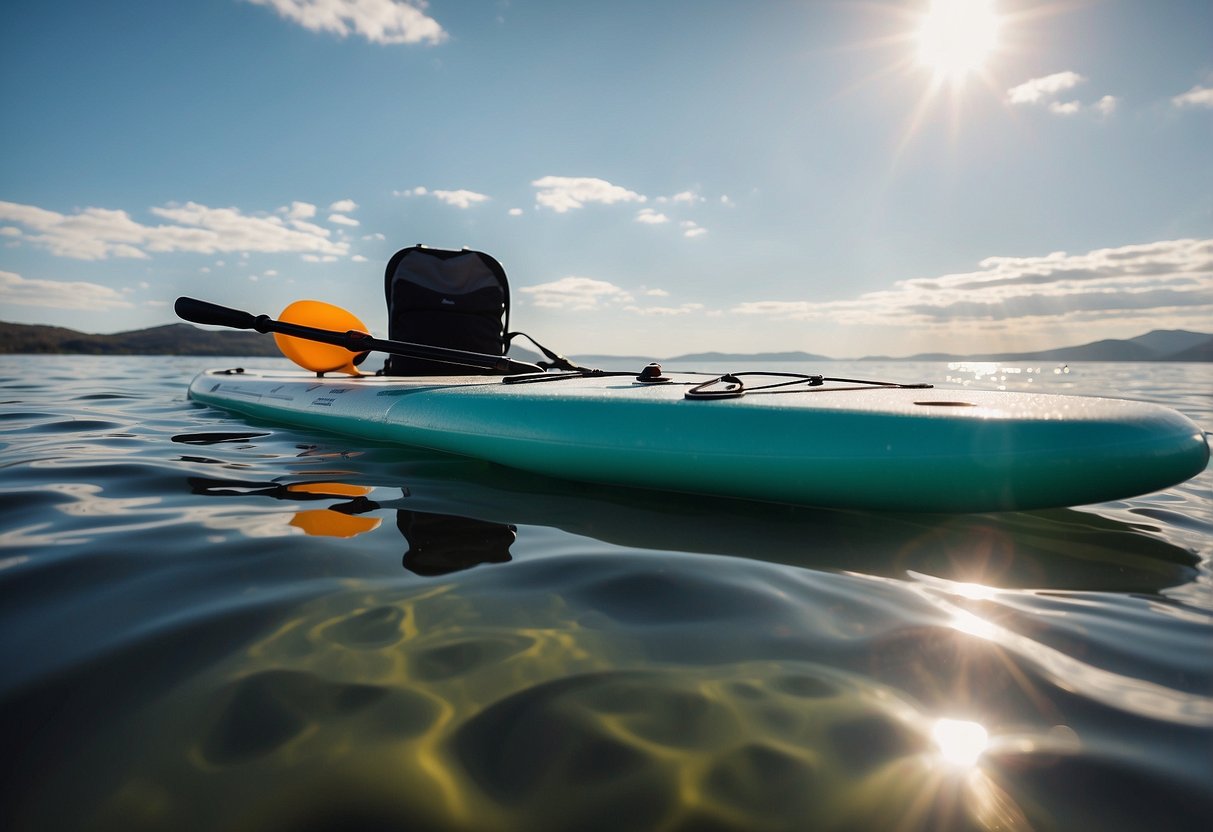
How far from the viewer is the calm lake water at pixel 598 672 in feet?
3.30

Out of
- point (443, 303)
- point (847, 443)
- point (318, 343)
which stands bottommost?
point (847, 443)

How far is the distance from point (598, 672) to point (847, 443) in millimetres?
1513

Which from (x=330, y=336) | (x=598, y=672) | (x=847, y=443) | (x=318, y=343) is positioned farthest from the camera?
(x=318, y=343)

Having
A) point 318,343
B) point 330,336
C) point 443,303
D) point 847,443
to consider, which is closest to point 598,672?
point 847,443

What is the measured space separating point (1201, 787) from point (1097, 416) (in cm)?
160

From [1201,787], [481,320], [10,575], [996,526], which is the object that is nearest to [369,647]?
[10,575]

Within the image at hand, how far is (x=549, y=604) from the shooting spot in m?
1.68

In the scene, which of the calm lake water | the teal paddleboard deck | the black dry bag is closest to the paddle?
the teal paddleboard deck

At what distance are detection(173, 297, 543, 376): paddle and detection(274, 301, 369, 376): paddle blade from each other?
2.07 ft

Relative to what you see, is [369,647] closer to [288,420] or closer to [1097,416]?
[1097,416]

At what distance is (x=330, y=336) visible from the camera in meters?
4.76

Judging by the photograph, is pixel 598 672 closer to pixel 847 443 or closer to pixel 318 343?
pixel 847 443

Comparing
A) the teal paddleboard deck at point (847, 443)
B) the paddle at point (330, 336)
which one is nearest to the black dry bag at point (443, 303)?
the paddle at point (330, 336)

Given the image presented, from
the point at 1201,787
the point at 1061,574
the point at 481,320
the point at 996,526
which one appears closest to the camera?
the point at 1201,787
